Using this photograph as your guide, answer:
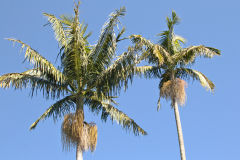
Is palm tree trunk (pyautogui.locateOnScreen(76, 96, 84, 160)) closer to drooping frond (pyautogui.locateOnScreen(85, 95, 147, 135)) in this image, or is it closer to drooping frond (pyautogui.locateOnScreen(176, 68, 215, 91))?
drooping frond (pyautogui.locateOnScreen(85, 95, 147, 135))

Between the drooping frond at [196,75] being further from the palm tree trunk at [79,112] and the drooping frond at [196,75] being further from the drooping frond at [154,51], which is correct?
the palm tree trunk at [79,112]

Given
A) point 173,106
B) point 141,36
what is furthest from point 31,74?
point 173,106

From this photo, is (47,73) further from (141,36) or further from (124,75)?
(141,36)

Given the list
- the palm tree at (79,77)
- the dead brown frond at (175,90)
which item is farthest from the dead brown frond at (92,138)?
the dead brown frond at (175,90)

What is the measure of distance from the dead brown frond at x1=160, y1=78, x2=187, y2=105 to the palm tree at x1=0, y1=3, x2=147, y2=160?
4053mm

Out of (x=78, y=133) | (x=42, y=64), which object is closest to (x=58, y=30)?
(x=42, y=64)

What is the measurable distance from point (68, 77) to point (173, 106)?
6.40 m

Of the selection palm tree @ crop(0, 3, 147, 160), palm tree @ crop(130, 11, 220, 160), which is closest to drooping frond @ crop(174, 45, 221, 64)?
palm tree @ crop(130, 11, 220, 160)

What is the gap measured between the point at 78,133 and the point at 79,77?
2321 millimetres

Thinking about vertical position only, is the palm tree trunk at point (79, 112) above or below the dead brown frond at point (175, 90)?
below

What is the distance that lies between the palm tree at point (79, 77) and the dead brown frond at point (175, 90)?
4.05 meters

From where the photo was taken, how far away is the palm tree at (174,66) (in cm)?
1898

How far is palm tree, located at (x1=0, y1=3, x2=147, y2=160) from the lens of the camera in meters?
14.2

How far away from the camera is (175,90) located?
1898cm
